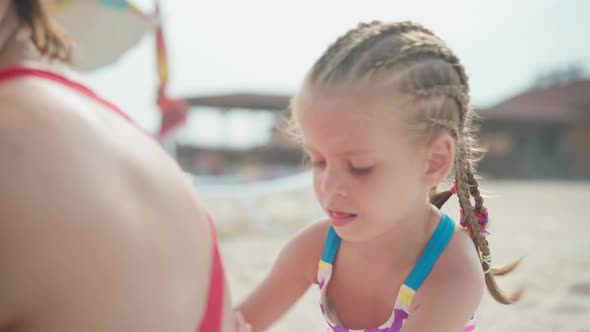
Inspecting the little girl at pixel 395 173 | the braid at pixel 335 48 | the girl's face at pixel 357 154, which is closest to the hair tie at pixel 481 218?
the little girl at pixel 395 173

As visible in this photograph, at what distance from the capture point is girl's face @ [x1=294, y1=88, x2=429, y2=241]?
3.76ft

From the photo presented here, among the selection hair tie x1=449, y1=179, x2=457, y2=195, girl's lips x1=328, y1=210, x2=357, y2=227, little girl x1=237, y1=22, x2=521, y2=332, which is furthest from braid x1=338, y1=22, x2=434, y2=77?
hair tie x1=449, y1=179, x2=457, y2=195

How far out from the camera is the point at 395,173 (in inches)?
46.6

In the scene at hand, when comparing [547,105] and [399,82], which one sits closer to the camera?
[399,82]

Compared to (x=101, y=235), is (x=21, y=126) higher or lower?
higher

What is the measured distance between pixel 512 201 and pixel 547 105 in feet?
47.5

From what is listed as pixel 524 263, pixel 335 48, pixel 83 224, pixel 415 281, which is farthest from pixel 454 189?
pixel 524 263

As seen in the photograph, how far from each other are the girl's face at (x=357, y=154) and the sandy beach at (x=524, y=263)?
413 millimetres

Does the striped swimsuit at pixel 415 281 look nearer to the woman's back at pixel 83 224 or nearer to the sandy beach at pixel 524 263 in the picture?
the sandy beach at pixel 524 263

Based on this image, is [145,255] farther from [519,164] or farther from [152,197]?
[519,164]

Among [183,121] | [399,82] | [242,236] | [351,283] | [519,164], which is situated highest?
[399,82]

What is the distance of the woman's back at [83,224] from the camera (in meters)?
0.65

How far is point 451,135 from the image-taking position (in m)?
1.28

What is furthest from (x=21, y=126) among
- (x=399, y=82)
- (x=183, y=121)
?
(x=183, y=121)
